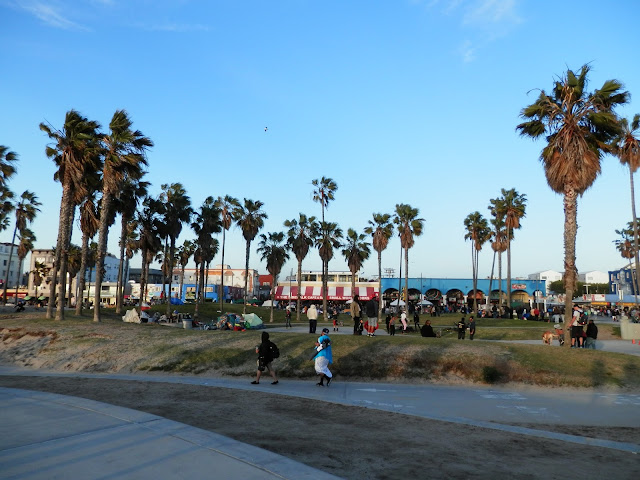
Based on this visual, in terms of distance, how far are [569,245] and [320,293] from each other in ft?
199

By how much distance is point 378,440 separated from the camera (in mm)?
7285

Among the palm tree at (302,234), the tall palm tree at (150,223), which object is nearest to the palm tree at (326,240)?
the palm tree at (302,234)

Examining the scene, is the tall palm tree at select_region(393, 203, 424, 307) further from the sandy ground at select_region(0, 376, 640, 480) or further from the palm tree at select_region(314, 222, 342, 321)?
the sandy ground at select_region(0, 376, 640, 480)

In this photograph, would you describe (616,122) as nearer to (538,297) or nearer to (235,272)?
(538,297)

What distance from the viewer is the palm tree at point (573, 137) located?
18531 mm

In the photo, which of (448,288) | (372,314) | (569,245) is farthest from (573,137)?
(448,288)

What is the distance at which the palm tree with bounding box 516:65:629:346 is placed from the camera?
60.8ft

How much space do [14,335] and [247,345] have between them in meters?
10.2

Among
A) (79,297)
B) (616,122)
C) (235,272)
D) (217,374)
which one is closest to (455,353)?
(217,374)

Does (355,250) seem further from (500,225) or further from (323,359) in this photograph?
(323,359)

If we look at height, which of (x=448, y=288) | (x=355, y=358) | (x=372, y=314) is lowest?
(x=355, y=358)

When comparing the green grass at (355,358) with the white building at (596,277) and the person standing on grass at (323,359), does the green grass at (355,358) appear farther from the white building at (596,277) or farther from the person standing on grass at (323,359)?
the white building at (596,277)

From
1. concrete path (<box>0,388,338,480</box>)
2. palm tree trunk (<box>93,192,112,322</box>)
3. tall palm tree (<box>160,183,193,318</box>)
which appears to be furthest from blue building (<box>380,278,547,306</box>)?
concrete path (<box>0,388,338,480</box>)

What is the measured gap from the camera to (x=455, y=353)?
14844 mm
